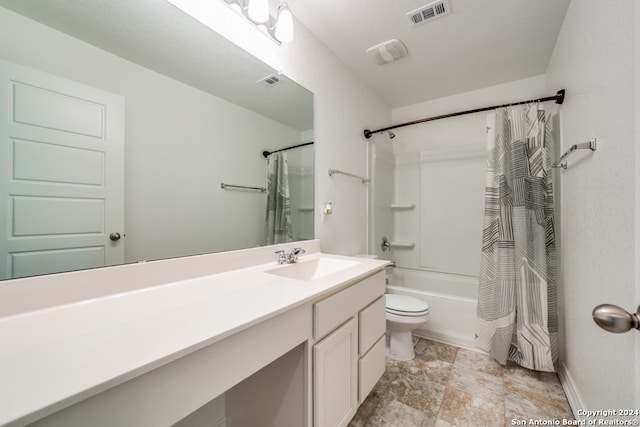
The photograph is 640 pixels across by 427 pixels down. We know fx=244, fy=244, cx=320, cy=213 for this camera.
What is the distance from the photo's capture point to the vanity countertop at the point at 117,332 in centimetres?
38

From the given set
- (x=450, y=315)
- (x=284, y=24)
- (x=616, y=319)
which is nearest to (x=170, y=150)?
(x=284, y=24)

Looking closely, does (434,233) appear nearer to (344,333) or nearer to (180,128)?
(344,333)

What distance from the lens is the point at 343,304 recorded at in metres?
0.99

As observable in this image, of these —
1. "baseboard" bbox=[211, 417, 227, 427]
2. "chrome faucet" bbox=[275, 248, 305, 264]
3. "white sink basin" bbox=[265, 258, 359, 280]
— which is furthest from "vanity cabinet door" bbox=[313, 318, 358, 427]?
"baseboard" bbox=[211, 417, 227, 427]

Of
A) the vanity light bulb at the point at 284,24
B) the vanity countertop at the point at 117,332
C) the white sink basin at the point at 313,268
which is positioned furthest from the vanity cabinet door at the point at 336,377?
the vanity light bulb at the point at 284,24

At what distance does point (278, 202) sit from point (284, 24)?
93 centimetres

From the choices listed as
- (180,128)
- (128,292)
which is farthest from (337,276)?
(180,128)

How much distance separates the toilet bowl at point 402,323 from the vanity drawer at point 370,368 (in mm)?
396

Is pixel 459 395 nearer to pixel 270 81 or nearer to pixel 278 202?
pixel 278 202

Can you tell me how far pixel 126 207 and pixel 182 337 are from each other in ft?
1.90

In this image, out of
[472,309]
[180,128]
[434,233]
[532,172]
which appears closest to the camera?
[180,128]

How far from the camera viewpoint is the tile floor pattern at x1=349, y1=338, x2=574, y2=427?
1237 millimetres

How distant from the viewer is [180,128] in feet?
3.28

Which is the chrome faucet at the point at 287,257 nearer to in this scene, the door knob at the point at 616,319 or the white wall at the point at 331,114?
the white wall at the point at 331,114
